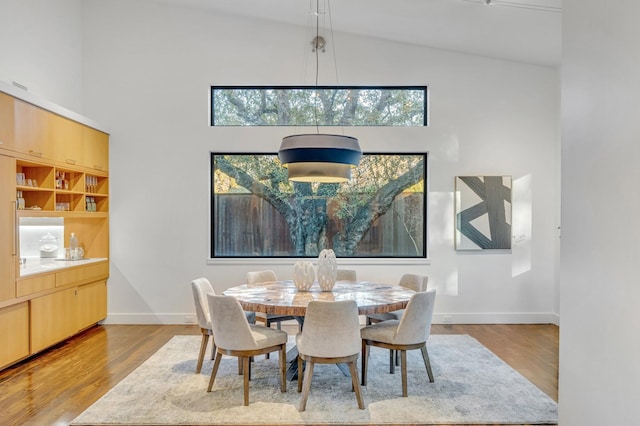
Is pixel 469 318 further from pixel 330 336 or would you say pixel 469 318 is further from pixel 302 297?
pixel 330 336

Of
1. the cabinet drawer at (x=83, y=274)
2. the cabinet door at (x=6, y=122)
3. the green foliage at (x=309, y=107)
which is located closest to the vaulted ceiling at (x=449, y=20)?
the green foliage at (x=309, y=107)

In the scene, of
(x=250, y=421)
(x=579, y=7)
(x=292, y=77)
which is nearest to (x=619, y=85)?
(x=579, y=7)

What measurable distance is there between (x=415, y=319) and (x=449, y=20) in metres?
3.43

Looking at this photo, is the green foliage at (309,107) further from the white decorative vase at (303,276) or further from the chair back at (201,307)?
the chair back at (201,307)

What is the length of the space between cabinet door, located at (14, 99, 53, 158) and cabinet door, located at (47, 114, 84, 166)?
0.08 meters

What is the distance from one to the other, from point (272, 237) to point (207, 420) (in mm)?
3033

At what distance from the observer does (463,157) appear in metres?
5.53

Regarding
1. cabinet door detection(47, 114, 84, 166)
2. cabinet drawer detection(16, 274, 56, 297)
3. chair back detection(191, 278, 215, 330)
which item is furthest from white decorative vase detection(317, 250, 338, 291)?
cabinet door detection(47, 114, 84, 166)

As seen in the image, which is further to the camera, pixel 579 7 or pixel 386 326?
pixel 386 326

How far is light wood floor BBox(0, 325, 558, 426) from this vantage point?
9.86ft

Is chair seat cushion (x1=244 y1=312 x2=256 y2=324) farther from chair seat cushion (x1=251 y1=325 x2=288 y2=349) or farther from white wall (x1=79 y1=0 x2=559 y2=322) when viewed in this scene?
white wall (x1=79 y1=0 x2=559 y2=322)

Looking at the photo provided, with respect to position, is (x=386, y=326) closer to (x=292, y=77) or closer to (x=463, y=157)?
(x=463, y=157)

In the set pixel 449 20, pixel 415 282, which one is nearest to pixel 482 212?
pixel 415 282

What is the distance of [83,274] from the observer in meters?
4.82
